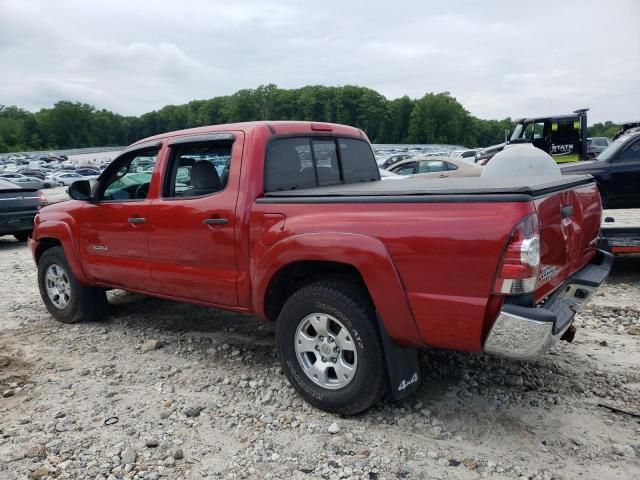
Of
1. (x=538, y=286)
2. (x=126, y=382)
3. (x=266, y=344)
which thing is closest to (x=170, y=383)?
(x=126, y=382)

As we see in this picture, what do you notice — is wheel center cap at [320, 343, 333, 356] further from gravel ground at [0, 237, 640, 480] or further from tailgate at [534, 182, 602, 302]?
tailgate at [534, 182, 602, 302]

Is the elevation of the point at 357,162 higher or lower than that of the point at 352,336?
higher

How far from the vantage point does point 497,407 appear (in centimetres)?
346

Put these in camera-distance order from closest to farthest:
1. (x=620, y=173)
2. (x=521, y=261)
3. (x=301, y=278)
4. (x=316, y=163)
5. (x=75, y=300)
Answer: (x=521, y=261) < (x=301, y=278) < (x=316, y=163) < (x=75, y=300) < (x=620, y=173)

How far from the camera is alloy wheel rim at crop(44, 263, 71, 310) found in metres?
5.47

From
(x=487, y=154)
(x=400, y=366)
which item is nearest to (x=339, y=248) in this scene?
(x=400, y=366)

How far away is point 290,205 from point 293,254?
33 centimetres

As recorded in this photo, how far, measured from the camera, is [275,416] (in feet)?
11.4

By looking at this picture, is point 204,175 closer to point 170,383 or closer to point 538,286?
point 170,383

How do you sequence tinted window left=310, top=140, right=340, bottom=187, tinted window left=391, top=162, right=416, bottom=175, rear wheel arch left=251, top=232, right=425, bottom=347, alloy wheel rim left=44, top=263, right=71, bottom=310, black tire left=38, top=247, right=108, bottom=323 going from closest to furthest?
rear wheel arch left=251, top=232, right=425, bottom=347 → tinted window left=310, top=140, right=340, bottom=187 → black tire left=38, top=247, right=108, bottom=323 → alloy wheel rim left=44, top=263, right=71, bottom=310 → tinted window left=391, top=162, right=416, bottom=175

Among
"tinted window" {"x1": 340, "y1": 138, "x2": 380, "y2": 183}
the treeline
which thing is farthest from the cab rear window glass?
the treeline

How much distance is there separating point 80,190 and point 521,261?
3969 mm

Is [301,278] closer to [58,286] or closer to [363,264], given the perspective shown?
[363,264]

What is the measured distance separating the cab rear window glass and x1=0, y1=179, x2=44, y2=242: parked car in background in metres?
8.14
